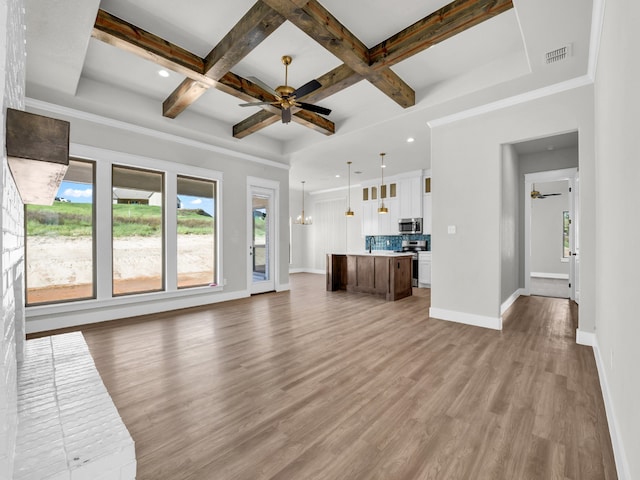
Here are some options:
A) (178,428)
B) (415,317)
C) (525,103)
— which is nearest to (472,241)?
(415,317)

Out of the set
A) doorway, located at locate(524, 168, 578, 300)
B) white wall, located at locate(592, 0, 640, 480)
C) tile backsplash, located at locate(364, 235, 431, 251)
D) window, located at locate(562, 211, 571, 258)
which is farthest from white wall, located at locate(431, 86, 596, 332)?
window, located at locate(562, 211, 571, 258)

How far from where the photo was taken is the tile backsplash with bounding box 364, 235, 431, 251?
26.9ft

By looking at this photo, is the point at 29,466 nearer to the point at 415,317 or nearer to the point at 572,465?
the point at 572,465

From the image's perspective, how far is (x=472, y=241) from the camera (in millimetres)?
4066

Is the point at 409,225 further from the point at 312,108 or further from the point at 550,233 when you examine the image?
the point at 312,108

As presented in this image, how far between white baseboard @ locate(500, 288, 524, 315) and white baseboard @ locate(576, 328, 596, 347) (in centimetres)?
108

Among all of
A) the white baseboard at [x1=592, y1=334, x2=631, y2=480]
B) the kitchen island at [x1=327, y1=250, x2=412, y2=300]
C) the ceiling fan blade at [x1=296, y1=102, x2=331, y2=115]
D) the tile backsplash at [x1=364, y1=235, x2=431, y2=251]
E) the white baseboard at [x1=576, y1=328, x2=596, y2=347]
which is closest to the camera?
the white baseboard at [x1=592, y1=334, x2=631, y2=480]

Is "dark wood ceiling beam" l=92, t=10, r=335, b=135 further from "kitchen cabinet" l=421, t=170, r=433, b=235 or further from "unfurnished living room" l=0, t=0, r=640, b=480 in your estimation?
"kitchen cabinet" l=421, t=170, r=433, b=235

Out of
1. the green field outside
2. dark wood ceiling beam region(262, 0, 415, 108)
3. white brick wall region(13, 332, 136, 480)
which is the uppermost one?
dark wood ceiling beam region(262, 0, 415, 108)

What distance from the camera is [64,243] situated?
409 cm

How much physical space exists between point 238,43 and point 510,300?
5.65m

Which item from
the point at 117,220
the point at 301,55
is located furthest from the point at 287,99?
the point at 117,220

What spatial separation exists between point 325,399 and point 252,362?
941 millimetres

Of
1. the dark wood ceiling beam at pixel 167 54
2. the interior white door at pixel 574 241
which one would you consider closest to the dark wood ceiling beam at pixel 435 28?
the dark wood ceiling beam at pixel 167 54
